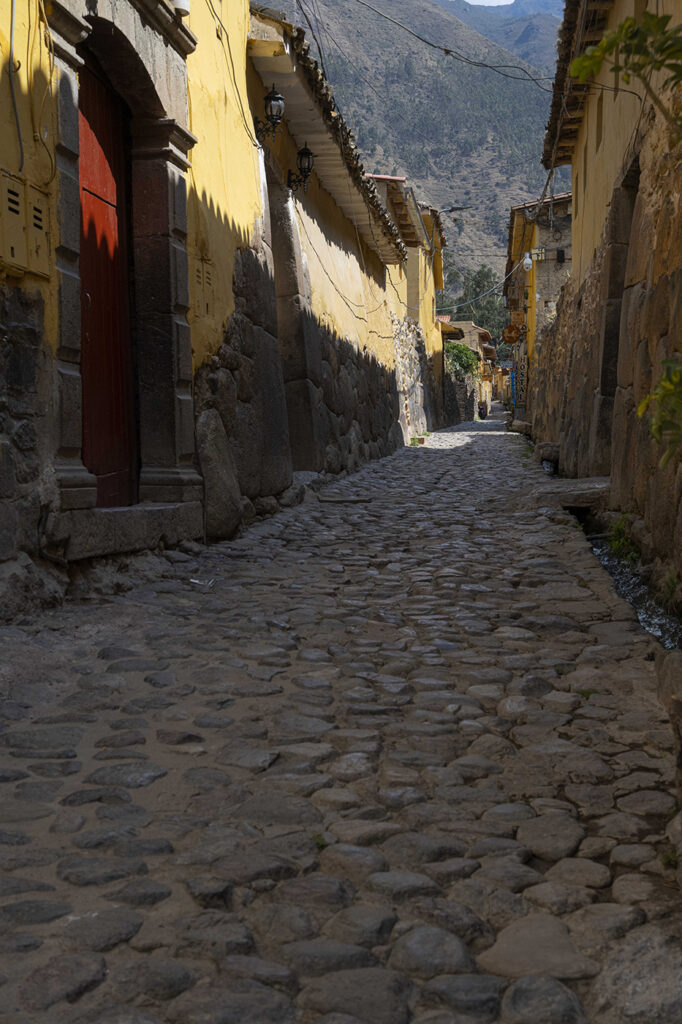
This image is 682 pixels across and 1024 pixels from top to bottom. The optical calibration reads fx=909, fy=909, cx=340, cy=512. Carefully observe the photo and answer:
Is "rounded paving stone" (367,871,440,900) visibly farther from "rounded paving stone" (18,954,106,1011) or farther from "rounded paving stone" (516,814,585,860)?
"rounded paving stone" (18,954,106,1011)

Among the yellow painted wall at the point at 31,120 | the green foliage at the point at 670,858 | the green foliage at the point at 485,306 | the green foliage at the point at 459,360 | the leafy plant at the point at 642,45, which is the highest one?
the green foliage at the point at 485,306

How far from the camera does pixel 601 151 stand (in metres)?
9.48

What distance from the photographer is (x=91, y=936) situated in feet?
5.61

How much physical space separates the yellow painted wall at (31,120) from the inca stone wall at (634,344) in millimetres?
2826

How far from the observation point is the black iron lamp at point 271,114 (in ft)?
26.3

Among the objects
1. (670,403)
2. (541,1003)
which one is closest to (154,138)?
(670,403)

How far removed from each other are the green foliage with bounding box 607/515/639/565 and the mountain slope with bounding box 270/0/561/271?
227 ft

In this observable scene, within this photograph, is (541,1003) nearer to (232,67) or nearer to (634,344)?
(634,344)

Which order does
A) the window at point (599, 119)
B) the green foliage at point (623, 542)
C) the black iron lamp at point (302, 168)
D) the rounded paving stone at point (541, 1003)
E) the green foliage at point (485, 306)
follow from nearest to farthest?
the rounded paving stone at point (541, 1003) < the green foliage at point (623, 542) < the black iron lamp at point (302, 168) < the window at point (599, 119) < the green foliage at point (485, 306)

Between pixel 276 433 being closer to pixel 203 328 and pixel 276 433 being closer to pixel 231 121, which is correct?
pixel 203 328

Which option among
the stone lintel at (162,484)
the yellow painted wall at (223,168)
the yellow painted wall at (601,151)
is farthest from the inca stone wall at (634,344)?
the yellow painted wall at (223,168)

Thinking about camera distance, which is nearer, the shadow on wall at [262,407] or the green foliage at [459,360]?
the shadow on wall at [262,407]

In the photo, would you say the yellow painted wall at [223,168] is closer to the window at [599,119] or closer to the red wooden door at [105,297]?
the red wooden door at [105,297]

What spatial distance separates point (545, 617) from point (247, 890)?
2616 mm
